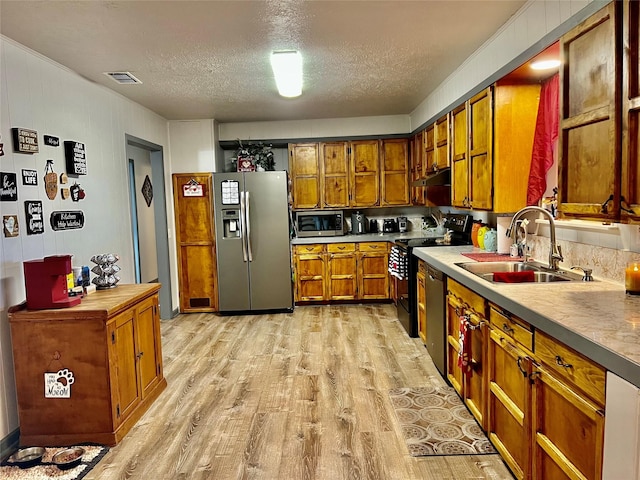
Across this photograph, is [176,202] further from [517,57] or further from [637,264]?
[637,264]

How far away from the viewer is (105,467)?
242 cm

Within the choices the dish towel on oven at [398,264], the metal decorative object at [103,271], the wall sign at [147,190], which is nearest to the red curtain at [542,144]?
the dish towel on oven at [398,264]

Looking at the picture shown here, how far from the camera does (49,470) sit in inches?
94.4

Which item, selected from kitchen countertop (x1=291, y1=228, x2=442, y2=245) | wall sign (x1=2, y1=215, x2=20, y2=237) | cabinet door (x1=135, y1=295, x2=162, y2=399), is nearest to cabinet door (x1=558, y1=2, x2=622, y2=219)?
cabinet door (x1=135, y1=295, x2=162, y2=399)

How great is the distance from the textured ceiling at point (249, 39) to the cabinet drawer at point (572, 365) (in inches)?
74.6

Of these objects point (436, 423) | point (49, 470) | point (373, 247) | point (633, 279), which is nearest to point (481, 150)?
point (633, 279)

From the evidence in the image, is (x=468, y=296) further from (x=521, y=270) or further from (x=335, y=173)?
(x=335, y=173)

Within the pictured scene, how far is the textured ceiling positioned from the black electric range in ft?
4.93

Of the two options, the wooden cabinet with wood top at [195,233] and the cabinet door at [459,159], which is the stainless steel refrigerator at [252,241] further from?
the cabinet door at [459,159]

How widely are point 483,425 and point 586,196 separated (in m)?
1.41

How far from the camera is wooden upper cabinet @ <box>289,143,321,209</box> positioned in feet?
19.6

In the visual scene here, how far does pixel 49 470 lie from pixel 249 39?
2.82 metres

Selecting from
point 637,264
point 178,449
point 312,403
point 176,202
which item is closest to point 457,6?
point 637,264

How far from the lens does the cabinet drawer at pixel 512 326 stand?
1.91 meters
